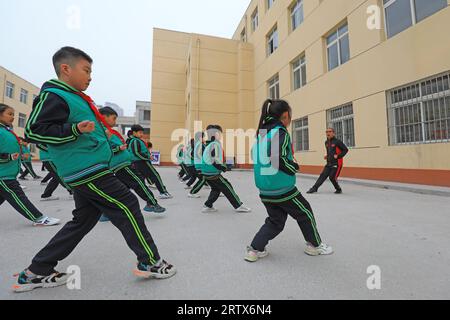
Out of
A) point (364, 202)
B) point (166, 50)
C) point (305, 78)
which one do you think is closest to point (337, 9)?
point (305, 78)

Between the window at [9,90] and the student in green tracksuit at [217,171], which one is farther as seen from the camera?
the window at [9,90]

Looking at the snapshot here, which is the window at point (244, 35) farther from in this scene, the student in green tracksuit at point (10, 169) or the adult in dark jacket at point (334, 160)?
the student in green tracksuit at point (10, 169)

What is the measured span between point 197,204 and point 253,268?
3.18 m

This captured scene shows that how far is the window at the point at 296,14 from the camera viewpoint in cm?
1252

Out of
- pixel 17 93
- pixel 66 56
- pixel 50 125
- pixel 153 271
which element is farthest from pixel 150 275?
pixel 17 93

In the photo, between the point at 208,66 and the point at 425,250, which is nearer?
the point at 425,250

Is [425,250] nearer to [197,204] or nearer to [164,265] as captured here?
[164,265]

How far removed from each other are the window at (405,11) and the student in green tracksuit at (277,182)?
25.4ft

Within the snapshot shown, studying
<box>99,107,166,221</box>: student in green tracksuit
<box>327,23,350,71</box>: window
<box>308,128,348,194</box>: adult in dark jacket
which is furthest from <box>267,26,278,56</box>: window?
<box>99,107,166,221</box>: student in green tracksuit

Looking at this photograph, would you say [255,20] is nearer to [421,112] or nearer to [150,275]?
[421,112]

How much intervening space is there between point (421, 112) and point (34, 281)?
356 inches

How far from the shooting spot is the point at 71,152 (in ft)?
5.37

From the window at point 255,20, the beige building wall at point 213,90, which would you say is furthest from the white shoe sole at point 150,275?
the window at point 255,20

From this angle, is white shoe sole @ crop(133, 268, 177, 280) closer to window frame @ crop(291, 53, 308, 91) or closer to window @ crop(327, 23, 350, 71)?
window @ crop(327, 23, 350, 71)
